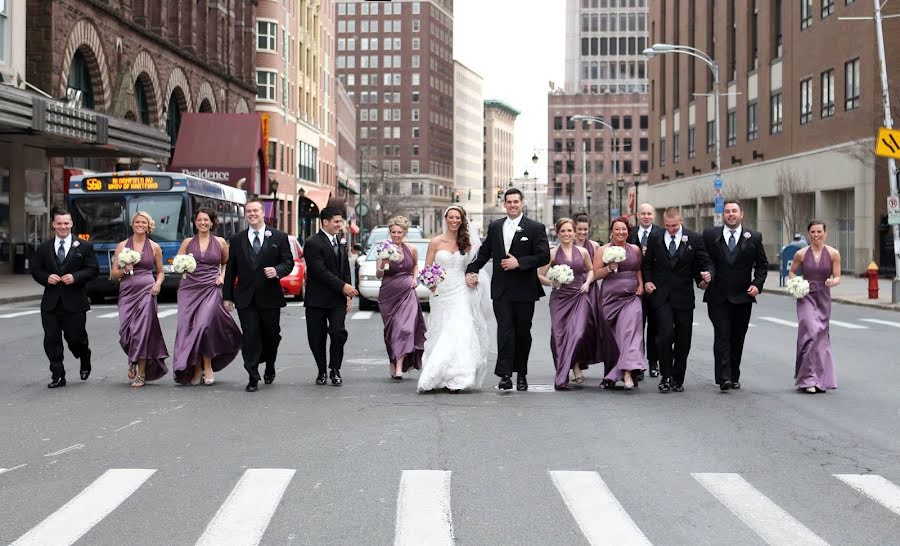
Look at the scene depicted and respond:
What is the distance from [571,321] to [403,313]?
83.1 inches

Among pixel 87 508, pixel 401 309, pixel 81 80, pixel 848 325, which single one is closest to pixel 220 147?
pixel 81 80

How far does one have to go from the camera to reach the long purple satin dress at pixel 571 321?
1320 centimetres

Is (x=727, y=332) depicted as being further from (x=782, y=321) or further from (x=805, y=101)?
(x=805, y=101)

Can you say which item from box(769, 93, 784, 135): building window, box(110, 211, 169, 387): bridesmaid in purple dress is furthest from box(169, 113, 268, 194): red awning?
box(110, 211, 169, 387): bridesmaid in purple dress

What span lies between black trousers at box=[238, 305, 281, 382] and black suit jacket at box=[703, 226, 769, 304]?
477 cm

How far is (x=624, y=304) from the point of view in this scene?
1320 cm

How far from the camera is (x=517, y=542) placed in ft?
21.4

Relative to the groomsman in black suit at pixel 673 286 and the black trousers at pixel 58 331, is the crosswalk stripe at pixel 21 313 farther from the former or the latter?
the groomsman in black suit at pixel 673 286

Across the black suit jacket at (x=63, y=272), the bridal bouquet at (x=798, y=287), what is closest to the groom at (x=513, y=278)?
the bridal bouquet at (x=798, y=287)

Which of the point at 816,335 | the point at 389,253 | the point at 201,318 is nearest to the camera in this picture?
the point at 816,335

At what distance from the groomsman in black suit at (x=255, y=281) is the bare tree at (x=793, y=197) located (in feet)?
123

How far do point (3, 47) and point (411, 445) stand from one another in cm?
3227

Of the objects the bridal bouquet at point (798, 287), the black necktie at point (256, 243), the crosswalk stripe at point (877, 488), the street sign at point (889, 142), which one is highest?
the street sign at point (889, 142)

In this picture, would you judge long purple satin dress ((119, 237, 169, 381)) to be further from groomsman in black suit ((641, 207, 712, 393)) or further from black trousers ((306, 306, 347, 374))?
groomsman in black suit ((641, 207, 712, 393))
